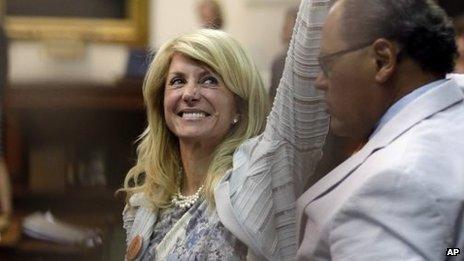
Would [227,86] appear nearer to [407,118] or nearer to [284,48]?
[407,118]

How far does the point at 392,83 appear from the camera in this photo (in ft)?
4.33

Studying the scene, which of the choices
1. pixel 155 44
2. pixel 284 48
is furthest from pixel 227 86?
pixel 155 44

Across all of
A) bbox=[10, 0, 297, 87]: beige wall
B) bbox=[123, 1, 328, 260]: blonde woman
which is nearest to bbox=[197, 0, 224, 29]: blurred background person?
bbox=[10, 0, 297, 87]: beige wall

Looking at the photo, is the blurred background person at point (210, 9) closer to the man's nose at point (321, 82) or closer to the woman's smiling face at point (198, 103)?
the woman's smiling face at point (198, 103)

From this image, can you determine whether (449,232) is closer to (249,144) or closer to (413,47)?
(413,47)

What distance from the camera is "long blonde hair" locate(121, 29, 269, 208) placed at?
172cm

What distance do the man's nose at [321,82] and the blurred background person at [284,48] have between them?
457 mm

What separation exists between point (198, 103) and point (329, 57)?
393mm

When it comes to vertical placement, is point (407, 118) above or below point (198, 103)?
above

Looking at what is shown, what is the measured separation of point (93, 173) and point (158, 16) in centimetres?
66

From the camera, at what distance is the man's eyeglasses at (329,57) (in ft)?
4.42

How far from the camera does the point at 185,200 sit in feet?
5.80

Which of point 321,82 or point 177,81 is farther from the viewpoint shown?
point 177,81

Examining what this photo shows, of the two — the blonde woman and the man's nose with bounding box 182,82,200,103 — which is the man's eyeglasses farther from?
the man's nose with bounding box 182,82,200,103
